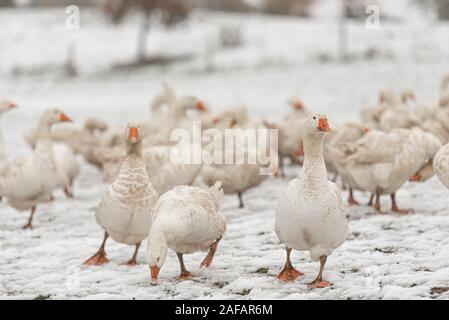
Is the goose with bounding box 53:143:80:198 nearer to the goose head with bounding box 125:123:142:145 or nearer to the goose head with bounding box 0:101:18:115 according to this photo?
the goose head with bounding box 0:101:18:115

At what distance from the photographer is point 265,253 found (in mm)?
8125

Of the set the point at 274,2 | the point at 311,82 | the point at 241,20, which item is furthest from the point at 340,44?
the point at 274,2

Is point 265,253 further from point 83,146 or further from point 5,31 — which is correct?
point 5,31

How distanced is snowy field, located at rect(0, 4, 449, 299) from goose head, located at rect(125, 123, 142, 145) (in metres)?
1.55

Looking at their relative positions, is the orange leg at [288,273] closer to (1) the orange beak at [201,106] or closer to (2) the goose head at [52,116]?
(2) the goose head at [52,116]

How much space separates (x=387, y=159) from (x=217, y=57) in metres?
31.0

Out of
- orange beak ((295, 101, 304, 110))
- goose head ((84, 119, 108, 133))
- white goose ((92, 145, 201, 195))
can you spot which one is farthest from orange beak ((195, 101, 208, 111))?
white goose ((92, 145, 201, 195))

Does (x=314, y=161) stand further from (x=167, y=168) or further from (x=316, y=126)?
(x=167, y=168)

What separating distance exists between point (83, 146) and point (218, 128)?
10.0ft

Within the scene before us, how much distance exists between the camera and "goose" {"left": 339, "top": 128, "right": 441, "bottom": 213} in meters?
9.49

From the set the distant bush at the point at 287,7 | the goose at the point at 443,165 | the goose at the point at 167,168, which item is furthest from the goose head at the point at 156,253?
the distant bush at the point at 287,7

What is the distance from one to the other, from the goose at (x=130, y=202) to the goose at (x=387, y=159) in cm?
354

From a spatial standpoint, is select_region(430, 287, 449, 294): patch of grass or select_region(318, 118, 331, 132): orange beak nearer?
select_region(430, 287, 449, 294): patch of grass

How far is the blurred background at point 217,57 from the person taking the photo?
28578mm
